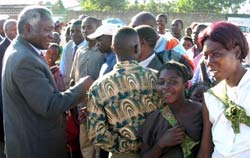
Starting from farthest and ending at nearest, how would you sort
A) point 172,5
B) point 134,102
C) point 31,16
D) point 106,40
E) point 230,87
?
point 172,5 → point 106,40 → point 31,16 → point 134,102 → point 230,87

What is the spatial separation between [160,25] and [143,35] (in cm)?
367

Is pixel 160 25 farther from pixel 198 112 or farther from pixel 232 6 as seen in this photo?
pixel 232 6

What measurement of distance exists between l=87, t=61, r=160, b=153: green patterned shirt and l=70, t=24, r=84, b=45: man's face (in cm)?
325

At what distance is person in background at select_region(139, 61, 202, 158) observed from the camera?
8.43 feet

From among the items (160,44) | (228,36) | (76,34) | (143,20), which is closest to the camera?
(228,36)

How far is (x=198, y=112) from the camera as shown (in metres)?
2.63

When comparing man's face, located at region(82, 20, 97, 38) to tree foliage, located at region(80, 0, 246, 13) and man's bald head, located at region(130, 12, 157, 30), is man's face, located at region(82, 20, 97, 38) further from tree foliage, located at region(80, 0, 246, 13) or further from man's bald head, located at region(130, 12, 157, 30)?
tree foliage, located at region(80, 0, 246, 13)

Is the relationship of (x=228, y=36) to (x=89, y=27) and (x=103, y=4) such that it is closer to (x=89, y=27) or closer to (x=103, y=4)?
(x=89, y=27)

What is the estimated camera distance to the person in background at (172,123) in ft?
8.43

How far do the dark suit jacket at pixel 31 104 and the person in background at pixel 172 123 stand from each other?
63 centimetres

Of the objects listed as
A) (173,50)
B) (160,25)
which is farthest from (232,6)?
(173,50)

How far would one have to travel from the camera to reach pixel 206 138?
245 cm

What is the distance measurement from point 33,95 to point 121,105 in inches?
25.3

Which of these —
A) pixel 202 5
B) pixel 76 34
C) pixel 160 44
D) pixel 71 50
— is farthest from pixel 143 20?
pixel 202 5
